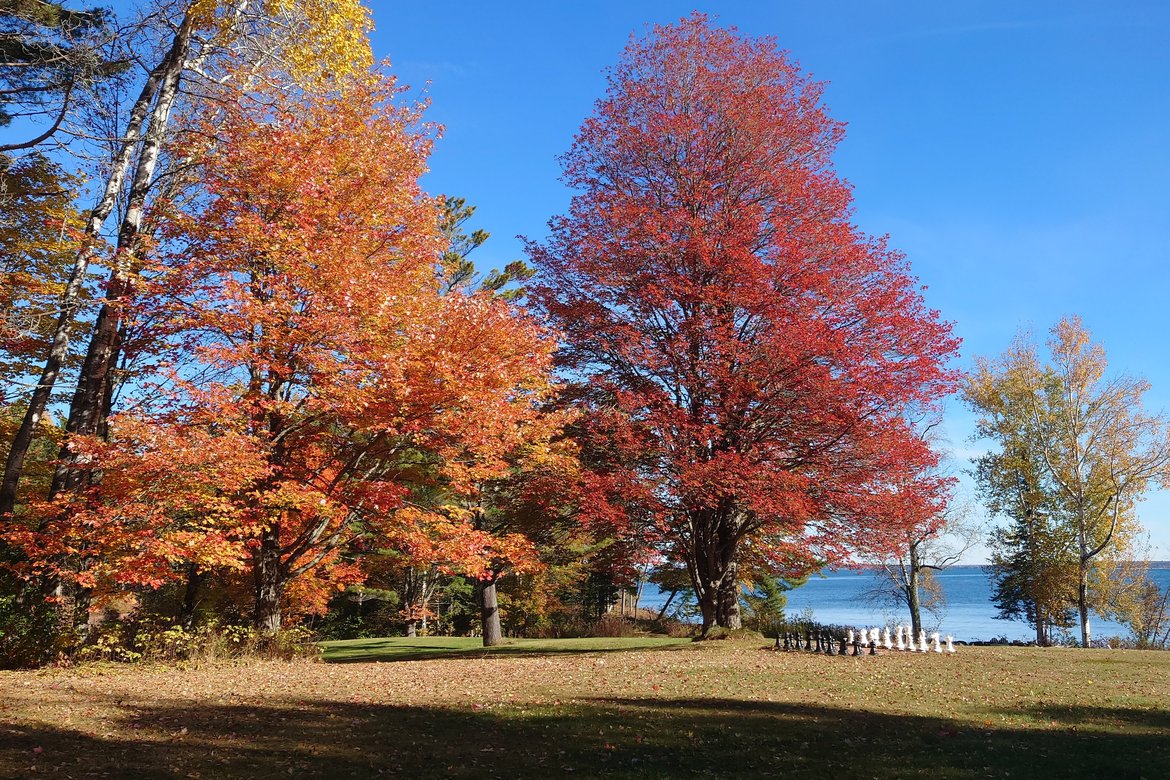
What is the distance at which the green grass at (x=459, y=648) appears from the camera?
65.7ft

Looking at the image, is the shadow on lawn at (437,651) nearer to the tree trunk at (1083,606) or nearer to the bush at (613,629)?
the bush at (613,629)

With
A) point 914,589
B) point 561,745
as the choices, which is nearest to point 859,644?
point 561,745

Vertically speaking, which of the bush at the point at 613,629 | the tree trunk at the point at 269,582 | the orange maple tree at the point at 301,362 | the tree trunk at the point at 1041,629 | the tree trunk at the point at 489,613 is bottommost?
the tree trunk at the point at 1041,629

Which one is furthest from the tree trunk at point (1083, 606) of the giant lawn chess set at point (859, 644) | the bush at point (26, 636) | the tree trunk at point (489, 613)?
the bush at point (26, 636)

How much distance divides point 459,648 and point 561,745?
17.9 metres

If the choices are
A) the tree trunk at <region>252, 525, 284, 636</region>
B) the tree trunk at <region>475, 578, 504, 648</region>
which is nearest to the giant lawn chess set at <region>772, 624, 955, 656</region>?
the tree trunk at <region>475, 578, 504, 648</region>

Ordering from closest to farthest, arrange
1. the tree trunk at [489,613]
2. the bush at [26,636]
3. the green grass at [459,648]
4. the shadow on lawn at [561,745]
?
the shadow on lawn at [561,745] → the bush at [26,636] → the green grass at [459,648] → the tree trunk at [489,613]

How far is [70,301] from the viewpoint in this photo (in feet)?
46.6

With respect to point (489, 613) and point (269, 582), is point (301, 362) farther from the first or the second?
point (489, 613)

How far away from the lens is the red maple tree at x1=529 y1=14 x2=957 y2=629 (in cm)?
1688

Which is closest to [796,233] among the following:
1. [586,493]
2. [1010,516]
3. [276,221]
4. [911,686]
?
[586,493]

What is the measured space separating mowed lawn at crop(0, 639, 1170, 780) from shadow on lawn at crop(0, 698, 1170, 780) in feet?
0.10

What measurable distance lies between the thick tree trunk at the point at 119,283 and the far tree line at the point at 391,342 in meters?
0.07

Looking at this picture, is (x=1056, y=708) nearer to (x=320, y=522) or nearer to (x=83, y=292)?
(x=320, y=522)
